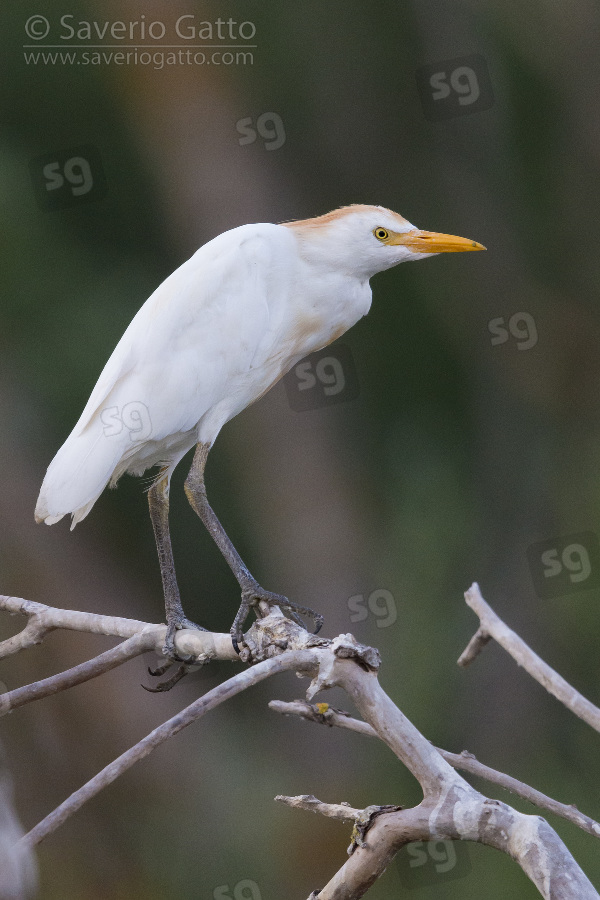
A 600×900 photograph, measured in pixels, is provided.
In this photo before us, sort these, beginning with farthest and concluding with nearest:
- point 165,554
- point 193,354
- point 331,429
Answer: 1. point 331,429
2. point 165,554
3. point 193,354

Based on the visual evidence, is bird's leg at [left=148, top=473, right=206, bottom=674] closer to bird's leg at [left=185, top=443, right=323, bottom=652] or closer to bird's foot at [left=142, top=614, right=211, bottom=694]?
bird's foot at [left=142, top=614, right=211, bottom=694]

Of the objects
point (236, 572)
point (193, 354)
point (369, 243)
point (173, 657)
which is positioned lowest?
point (173, 657)

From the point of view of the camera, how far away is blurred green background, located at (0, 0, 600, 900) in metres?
→ 3.56

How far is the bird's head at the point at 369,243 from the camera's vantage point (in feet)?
5.71

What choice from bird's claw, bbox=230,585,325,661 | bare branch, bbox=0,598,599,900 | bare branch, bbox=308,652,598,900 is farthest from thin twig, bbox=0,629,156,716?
bare branch, bbox=308,652,598,900

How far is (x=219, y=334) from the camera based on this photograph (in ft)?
5.64

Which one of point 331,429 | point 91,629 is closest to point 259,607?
point 91,629

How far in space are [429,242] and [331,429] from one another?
2.16 metres

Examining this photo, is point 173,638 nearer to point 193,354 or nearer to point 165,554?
point 165,554

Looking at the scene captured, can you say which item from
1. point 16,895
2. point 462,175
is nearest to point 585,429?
point 462,175

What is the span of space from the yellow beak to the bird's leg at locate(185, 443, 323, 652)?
1.57 ft

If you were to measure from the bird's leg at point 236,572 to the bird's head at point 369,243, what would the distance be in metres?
0.39

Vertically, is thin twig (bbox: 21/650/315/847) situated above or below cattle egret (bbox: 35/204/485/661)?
below

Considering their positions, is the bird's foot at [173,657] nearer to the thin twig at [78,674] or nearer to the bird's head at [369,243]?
the thin twig at [78,674]
